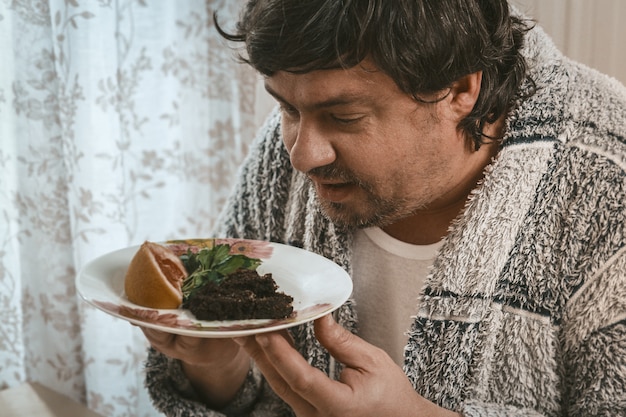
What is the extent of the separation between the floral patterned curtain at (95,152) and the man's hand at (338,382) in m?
0.88

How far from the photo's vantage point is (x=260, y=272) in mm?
1096

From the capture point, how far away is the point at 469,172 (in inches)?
49.5

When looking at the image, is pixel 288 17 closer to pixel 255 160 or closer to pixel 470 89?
pixel 470 89

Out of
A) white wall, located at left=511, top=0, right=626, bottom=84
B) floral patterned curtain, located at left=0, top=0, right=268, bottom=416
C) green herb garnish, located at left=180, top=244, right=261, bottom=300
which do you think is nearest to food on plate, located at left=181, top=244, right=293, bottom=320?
green herb garnish, located at left=180, top=244, right=261, bottom=300

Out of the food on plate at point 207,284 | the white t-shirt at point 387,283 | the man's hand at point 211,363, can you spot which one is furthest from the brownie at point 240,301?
the white t-shirt at point 387,283

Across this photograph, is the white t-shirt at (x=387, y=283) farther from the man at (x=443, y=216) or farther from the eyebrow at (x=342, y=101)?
the eyebrow at (x=342, y=101)

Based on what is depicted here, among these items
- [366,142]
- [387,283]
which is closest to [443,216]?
[387,283]

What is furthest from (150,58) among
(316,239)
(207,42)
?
(316,239)

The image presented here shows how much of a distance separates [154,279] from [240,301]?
0.42 ft

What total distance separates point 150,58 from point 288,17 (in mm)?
997

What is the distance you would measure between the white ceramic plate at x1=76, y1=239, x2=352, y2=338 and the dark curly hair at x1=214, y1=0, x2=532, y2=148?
29 cm

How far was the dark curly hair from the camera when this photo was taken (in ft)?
3.28

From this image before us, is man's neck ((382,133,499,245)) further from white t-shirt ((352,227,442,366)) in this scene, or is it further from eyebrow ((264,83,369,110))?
eyebrow ((264,83,369,110))

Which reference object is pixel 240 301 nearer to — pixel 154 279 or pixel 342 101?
pixel 154 279
